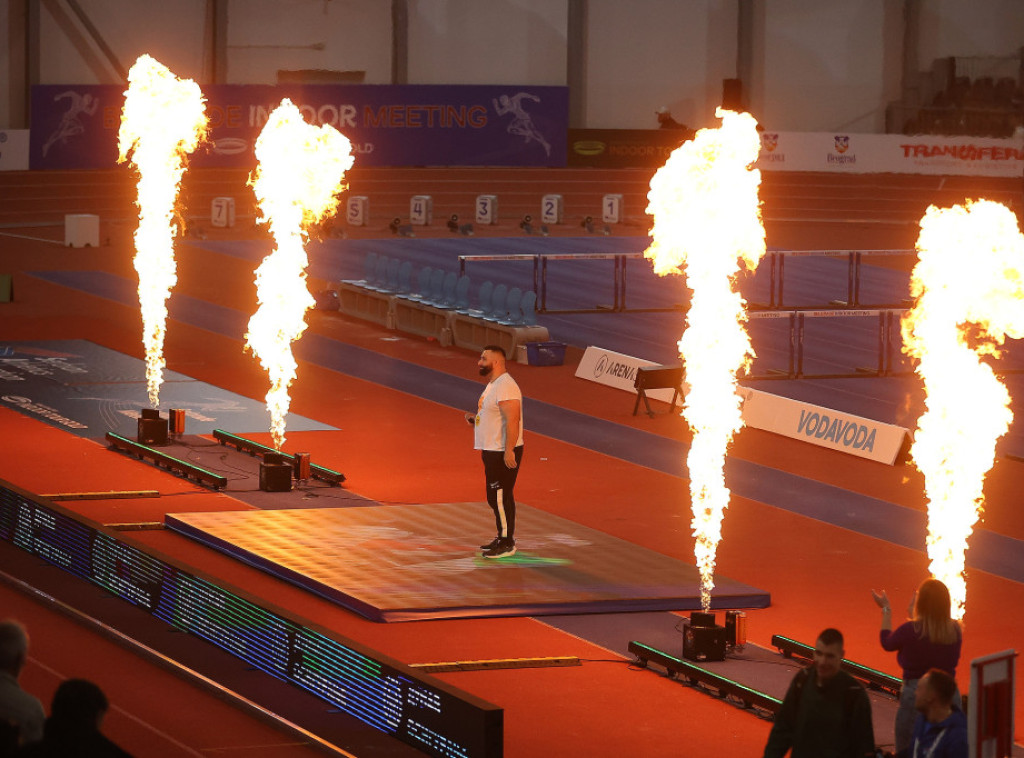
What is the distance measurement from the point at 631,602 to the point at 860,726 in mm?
6062

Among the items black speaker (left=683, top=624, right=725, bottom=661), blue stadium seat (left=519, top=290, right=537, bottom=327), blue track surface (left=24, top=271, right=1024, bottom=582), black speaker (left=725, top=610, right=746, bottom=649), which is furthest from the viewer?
blue stadium seat (left=519, top=290, right=537, bottom=327)

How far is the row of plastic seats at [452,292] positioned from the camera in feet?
99.9

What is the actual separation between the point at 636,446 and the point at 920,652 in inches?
511

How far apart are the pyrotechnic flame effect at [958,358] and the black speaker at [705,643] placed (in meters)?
1.70

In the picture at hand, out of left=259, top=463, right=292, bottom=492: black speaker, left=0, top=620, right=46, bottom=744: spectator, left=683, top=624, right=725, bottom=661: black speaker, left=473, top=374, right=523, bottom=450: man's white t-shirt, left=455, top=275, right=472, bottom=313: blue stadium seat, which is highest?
left=455, top=275, right=472, bottom=313: blue stadium seat

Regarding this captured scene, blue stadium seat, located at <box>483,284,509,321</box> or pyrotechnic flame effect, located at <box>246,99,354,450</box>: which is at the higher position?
pyrotechnic flame effect, located at <box>246,99,354,450</box>

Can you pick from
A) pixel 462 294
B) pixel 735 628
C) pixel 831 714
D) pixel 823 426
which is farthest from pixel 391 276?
pixel 831 714

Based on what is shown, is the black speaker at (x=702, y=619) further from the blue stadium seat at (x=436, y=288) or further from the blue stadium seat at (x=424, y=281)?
the blue stadium seat at (x=424, y=281)

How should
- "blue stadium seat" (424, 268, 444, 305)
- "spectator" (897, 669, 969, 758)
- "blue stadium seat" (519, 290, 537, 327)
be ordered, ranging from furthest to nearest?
"blue stadium seat" (424, 268, 444, 305) → "blue stadium seat" (519, 290, 537, 327) → "spectator" (897, 669, 969, 758)

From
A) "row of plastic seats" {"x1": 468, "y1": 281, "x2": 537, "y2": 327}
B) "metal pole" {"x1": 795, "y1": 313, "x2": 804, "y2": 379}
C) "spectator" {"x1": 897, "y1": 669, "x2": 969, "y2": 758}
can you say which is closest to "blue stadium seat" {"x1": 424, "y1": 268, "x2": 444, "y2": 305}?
"row of plastic seats" {"x1": 468, "y1": 281, "x2": 537, "y2": 327}

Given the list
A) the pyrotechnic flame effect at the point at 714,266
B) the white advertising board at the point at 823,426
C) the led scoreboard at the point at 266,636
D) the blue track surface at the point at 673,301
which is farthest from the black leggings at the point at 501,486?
the blue track surface at the point at 673,301

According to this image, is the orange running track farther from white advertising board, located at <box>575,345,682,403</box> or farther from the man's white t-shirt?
the man's white t-shirt

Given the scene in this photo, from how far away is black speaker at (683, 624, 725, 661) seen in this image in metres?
13.9

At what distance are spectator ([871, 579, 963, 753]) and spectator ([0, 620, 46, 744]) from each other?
4.88 meters
